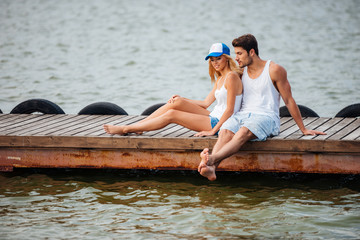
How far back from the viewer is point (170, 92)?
19562 millimetres

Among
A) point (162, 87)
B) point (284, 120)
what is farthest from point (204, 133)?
point (162, 87)

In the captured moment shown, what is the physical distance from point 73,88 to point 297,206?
515 inches

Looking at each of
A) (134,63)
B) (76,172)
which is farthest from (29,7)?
(76,172)

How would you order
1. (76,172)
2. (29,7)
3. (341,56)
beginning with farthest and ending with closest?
(29,7) → (341,56) → (76,172)

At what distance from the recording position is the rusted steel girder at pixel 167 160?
7.26m

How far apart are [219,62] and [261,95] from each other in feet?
2.02

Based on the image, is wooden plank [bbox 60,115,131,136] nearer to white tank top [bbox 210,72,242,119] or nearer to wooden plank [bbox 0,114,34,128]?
wooden plank [bbox 0,114,34,128]

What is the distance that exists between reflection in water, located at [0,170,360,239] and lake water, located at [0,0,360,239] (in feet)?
0.04

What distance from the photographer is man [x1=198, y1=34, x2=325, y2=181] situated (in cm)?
700

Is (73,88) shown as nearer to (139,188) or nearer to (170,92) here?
(170,92)

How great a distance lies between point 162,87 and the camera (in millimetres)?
20203

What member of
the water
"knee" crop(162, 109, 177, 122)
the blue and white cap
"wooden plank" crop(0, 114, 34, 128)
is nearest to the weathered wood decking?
"wooden plank" crop(0, 114, 34, 128)

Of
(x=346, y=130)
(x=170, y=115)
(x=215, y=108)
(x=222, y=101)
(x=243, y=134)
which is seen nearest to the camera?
(x=243, y=134)

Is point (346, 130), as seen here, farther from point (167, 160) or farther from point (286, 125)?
point (167, 160)
